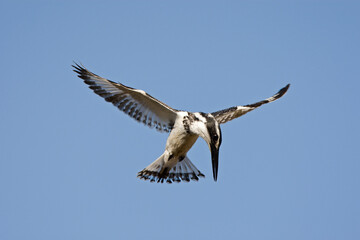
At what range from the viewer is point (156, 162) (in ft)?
25.4

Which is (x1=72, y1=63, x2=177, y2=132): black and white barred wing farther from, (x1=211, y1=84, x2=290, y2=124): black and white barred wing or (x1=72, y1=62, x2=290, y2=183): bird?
(x1=211, y1=84, x2=290, y2=124): black and white barred wing

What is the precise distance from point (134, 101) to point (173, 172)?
1.39 metres

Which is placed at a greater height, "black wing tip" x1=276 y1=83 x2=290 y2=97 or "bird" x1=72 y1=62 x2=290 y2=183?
"black wing tip" x1=276 y1=83 x2=290 y2=97

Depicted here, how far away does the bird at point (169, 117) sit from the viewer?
6.40 m

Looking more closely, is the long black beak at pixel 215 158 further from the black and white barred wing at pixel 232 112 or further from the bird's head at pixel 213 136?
the black and white barred wing at pixel 232 112

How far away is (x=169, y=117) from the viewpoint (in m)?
7.20

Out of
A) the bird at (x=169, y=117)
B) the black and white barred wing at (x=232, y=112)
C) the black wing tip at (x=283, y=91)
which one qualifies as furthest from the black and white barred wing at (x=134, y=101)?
the black wing tip at (x=283, y=91)

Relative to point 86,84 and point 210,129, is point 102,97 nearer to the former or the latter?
point 86,84

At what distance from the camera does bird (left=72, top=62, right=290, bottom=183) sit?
6398 millimetres

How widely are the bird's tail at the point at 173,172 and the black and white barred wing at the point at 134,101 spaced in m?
0.78

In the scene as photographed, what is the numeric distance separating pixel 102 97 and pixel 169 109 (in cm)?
92

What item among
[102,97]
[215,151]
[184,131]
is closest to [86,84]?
[102,97]

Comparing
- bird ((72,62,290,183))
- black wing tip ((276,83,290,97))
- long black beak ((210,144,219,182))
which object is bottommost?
long black beak ((210,144,219,182))

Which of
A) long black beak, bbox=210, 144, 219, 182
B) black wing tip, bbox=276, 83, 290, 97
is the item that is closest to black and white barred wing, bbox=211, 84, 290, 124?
black wing tip, bbox=276, 83, 290, 97
